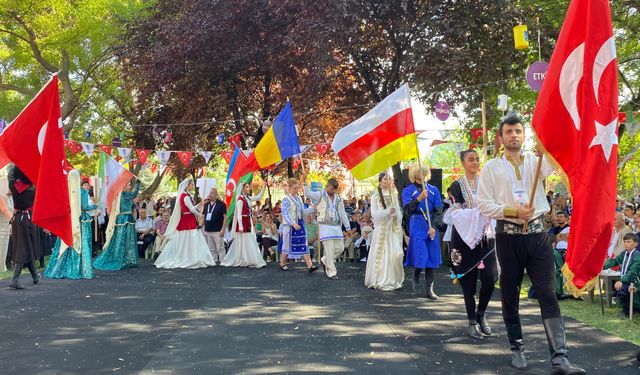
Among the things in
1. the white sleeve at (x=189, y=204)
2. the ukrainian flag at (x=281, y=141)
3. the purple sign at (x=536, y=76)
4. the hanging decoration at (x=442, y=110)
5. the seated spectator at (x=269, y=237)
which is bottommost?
the seated spectator at (x=269, y=237)

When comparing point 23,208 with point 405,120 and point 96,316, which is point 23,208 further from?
point 405,120

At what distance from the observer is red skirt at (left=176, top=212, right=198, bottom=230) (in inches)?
595

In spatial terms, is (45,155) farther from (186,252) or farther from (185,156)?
(185,156)

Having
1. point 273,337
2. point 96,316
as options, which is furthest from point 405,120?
point 96,316

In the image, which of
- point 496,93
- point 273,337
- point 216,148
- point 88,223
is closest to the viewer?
point 273,337

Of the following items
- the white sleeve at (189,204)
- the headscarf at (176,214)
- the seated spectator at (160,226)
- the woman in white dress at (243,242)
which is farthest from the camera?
the seated spectator at (160,226)

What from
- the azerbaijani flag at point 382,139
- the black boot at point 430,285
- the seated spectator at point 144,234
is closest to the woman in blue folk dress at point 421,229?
the black boot at point 430,285

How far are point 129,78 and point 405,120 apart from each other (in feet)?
58.2

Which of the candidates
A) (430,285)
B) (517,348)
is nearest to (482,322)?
(517,348)

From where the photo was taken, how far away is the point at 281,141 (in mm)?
13281

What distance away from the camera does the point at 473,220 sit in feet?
22.6

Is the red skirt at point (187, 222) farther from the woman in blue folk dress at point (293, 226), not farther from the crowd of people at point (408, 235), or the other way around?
the woman in blue folk dress at point (293, 226)

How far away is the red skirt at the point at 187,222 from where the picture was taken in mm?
15109

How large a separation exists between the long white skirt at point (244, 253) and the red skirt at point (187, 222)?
989mm
